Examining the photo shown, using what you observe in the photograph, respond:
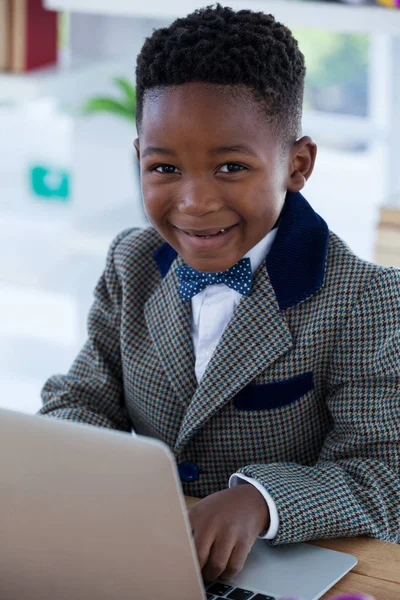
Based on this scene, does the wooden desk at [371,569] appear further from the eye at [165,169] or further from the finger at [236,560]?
the eye at [165,169]

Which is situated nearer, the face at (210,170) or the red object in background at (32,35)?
the face at (210,170)

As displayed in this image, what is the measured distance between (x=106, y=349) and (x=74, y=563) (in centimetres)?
53

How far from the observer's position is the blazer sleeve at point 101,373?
1.28m

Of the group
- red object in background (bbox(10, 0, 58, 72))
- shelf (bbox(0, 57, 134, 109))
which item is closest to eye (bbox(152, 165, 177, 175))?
shelf (bbox(0, 57, 134, 109))

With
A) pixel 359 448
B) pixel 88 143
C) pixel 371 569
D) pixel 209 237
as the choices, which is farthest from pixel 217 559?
pixel 88 143

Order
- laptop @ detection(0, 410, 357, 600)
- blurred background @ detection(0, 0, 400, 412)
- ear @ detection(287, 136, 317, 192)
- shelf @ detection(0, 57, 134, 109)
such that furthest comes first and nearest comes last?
1. shelf @ detection(0, 57, 134, 109)
2. blurred background @ detection(0, 0, 400, 412)
3. ear @ detection(287, 136, 317, 192)
4. laptop @ detection(0, 410, 357, 600)

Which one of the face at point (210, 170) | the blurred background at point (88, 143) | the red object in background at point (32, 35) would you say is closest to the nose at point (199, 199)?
the face at point (210, 170)

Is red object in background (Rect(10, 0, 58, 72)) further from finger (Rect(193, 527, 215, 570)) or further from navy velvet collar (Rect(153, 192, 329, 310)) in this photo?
finger (Rect(193, 527, 215, 570))

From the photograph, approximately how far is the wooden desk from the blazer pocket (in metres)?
0.19

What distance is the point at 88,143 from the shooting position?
3.27 m

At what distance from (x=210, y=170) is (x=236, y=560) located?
0.39 m

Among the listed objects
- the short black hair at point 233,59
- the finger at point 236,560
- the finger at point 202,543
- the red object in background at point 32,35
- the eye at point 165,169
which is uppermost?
the red object in background at point 32,35

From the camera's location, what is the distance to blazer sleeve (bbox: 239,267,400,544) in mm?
1017

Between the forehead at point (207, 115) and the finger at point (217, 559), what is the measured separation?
398 millimetres
